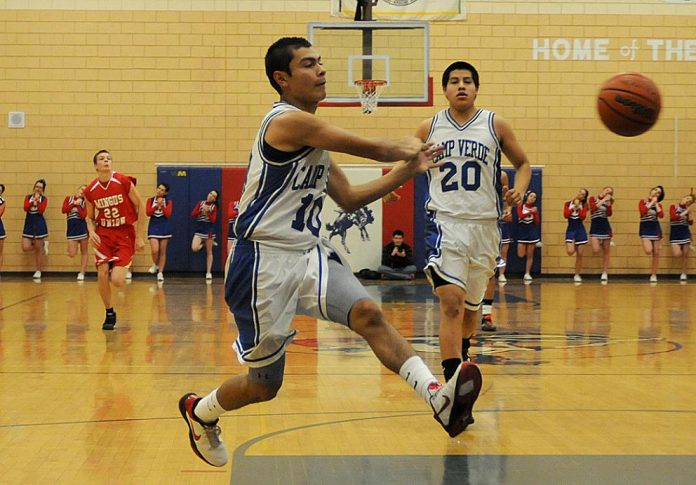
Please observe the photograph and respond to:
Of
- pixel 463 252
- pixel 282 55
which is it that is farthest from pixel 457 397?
pixel 463 252

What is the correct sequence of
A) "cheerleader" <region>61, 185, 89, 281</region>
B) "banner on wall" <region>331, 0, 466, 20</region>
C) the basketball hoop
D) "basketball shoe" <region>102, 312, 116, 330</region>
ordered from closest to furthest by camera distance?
"basketball shoe" <region>102, 312, 116, 330</region> < the basketball hoop < "banner on wall" <region>331, 0, 466, 20</region> < "cheerleader" <region>61, 185, 89, 281</region>

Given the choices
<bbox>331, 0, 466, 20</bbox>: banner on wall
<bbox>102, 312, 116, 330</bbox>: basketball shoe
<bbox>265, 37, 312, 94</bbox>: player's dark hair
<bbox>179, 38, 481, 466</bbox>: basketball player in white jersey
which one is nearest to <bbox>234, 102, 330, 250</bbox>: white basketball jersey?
<bbox>179, 38, 481, 466</bbox>: basketball player in white jersey

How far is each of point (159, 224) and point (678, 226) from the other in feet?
32.5

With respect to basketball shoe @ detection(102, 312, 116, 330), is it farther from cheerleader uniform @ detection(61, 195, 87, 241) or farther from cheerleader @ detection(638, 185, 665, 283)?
cheerleader @ detection(638, 185, 665, 283)

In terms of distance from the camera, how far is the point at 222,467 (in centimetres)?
472

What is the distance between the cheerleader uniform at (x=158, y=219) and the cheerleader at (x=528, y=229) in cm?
662

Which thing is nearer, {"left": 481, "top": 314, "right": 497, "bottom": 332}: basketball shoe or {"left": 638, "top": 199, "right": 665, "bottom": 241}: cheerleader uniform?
{"left": 481, "top": 314, "right": 497, "bottom": 332}: basketball shoe

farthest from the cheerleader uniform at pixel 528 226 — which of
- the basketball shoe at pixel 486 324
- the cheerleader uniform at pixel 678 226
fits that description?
the basketball shoe at pixel 486 324

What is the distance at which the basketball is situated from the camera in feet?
21.6

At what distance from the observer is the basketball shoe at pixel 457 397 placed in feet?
13.3

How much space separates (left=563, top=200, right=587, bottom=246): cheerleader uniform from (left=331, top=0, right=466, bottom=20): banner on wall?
5228 mm

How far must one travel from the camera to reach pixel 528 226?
19.1 m

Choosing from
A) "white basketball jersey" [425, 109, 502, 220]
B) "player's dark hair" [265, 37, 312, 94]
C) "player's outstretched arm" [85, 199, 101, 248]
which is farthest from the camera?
"player's outstretched arm" [85, 199, 101, 248]

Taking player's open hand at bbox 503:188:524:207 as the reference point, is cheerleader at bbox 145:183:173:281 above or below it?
below
